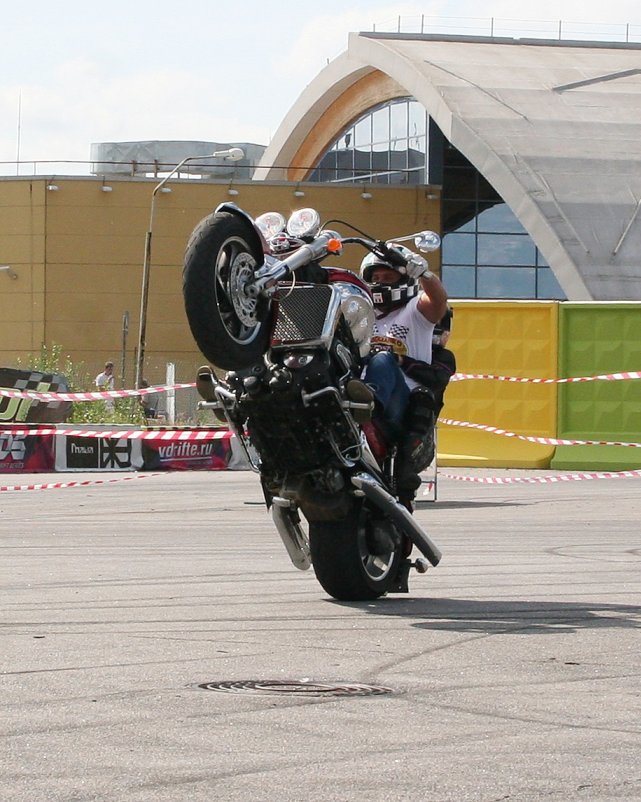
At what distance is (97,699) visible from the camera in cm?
526

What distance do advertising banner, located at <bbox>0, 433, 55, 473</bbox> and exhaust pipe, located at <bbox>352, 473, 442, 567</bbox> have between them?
14.4 metres

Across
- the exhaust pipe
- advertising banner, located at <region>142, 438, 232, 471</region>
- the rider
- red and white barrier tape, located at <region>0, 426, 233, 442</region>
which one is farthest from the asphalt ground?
advertising banner, located at <region>142, 438, 232, 471</region>

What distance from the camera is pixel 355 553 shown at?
779 centimetres

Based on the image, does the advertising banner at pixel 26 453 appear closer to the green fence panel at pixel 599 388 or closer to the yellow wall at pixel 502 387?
the yellow wall at pixel 502 387

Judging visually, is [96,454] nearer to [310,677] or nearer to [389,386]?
[389,386]

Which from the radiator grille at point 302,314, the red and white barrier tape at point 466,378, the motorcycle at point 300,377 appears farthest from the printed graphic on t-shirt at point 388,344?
the red and white barrier tape at point 466,378

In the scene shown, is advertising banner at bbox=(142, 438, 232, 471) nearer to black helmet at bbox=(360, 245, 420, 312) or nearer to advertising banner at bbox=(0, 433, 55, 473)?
advertising banner at bbox=(0, 433, 55, 473)

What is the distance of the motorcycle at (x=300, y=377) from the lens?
7406 millimetres

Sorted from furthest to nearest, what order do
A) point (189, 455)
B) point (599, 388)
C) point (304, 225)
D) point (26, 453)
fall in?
point (189, 455) → point (26, 453) → point (599, 388) → point (304, 225)

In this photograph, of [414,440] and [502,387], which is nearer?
[414,440]

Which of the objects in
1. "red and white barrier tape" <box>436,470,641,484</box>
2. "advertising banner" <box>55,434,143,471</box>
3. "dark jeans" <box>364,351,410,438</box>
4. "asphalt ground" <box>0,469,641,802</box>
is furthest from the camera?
"advertising banner" <box>55,434,143,471</box>

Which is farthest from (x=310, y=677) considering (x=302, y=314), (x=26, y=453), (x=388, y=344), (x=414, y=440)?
(x=26, y=453)

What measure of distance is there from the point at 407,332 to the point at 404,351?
3.9 inches

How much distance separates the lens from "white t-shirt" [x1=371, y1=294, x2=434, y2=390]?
Answer: 8.27m
